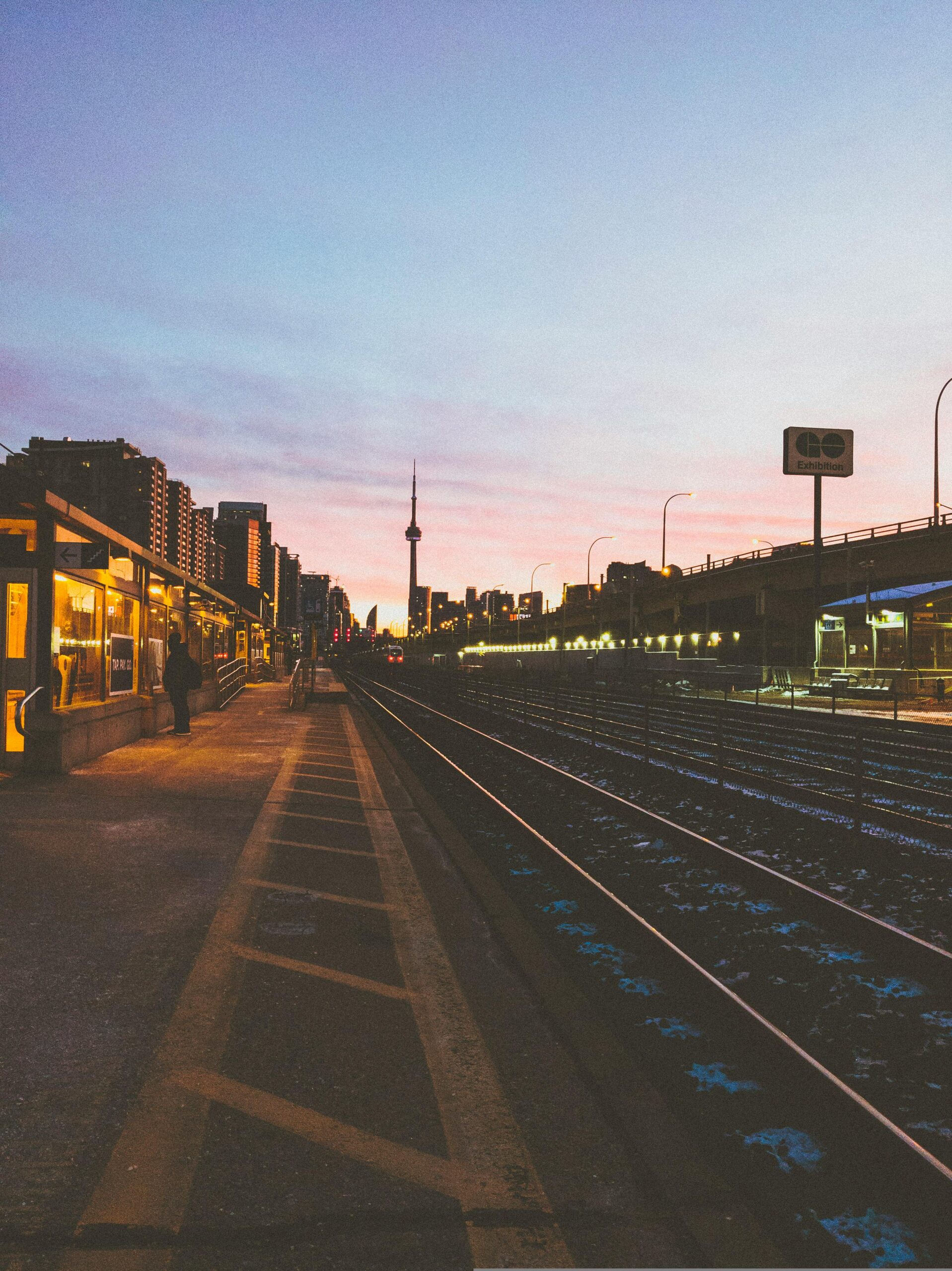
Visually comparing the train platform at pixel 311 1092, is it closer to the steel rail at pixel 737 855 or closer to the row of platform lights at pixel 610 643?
the steel rail at pixel 737 855

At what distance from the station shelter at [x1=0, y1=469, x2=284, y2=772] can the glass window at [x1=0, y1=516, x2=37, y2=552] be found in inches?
0.4

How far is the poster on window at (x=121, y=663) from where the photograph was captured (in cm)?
1650

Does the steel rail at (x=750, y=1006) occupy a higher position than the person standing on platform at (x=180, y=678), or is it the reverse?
the person standing on platform at (x=180, y=678)

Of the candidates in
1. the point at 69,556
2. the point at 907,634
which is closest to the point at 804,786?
the point at 69,556

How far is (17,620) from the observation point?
12.9 m

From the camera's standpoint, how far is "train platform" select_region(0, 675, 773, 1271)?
2990 mm

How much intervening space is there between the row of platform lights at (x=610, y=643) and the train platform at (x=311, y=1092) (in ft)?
192

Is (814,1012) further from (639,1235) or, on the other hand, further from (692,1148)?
(639,1235)

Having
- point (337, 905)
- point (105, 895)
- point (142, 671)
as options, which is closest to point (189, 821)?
point (105, 895)

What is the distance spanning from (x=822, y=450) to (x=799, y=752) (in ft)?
68.5

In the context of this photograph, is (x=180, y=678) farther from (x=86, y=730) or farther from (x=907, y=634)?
(x=907, y=634)

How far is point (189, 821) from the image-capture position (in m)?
9.99

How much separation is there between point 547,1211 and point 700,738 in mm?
20283

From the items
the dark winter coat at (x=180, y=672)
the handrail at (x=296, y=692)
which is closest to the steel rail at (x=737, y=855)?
the dark winter coat at (x=180, y=672)
